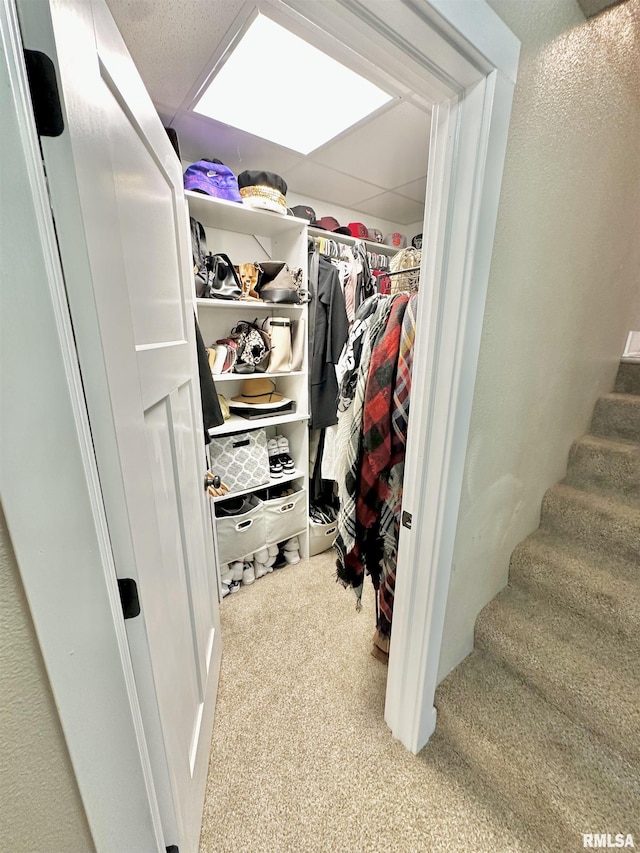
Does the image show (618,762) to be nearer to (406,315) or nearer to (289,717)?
(289,717)

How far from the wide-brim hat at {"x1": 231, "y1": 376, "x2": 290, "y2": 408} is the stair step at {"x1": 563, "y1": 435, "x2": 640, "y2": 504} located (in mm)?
1467

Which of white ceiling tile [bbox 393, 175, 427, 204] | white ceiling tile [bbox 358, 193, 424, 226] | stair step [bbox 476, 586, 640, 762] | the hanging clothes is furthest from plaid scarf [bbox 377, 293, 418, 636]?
white ceiling tile [bbox 358, 193, 424, 226]

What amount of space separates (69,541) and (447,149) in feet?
3.33

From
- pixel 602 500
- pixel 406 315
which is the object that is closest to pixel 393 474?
pixel 406 315

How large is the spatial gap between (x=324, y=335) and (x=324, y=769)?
1.90 meters

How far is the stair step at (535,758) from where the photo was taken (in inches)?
34.9

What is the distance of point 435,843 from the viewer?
0.92m

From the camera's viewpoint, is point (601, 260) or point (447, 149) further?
point (601, 260)

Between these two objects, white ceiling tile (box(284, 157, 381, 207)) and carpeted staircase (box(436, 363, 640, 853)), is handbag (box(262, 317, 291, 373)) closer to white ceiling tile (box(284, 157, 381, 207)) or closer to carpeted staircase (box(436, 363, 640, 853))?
white ceiling tile (box(284, 157, 381, 207))

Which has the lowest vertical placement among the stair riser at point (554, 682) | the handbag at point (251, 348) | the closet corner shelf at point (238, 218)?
the stair riser at point (554, 682)

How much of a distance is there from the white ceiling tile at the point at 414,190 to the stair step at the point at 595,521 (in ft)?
6.05

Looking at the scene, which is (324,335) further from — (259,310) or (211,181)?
(211,181)

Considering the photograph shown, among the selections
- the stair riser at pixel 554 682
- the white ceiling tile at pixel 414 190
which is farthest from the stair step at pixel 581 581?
the white ceiling tile at pixel 414 190

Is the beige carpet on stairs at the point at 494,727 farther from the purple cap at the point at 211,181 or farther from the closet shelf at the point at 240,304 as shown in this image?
the purple cap at the point at 211,181
